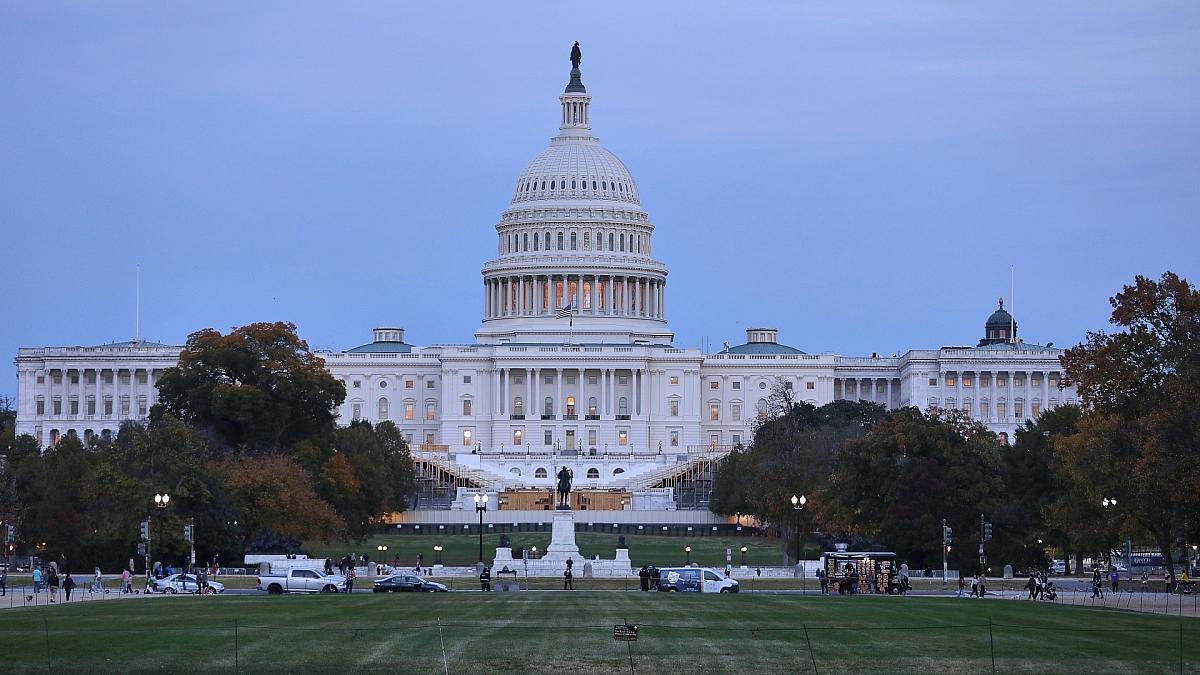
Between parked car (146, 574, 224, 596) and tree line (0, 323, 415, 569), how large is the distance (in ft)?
53.4

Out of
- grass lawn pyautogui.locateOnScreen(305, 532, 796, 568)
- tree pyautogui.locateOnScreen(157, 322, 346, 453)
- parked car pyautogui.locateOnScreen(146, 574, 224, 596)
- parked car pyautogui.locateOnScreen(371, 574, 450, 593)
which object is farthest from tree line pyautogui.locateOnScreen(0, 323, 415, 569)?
parked car pyautogui.locateOnScreen(371, 574, 450, 593)

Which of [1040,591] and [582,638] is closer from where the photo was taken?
[582,638]

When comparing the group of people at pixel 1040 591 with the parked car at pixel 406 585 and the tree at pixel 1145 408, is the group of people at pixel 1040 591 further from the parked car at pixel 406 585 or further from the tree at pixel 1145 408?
the parked car at pixel 406 585

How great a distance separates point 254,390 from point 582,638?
7608cm

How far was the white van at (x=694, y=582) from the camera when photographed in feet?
276

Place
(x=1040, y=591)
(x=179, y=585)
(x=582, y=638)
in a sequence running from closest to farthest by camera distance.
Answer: (x=582, y=638), (x=1040, y=591), (x=179, y=585)

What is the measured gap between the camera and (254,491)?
112 metres

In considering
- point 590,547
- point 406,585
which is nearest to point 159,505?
point 406,585

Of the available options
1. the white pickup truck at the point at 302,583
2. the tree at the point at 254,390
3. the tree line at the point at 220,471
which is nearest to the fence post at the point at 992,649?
the white pickup truck at the point at 302,583

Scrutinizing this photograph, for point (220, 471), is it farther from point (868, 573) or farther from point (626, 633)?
point (626, 633)

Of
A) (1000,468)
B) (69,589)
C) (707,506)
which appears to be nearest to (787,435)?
(707,506)

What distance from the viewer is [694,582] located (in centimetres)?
8450

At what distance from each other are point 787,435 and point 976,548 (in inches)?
1571

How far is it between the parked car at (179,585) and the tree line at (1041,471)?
97.5 feet
